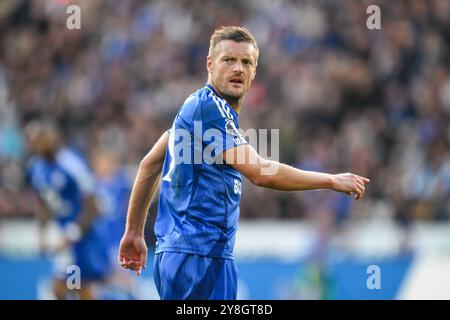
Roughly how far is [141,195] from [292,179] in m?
1.12

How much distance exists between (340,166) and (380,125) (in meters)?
1.11

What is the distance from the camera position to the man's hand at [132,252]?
596cm

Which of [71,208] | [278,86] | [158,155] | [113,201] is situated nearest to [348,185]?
[158,155]

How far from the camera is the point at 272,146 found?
46.3ft

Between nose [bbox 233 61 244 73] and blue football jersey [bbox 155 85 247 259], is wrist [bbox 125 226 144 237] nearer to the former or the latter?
blue football jersey [bbox 155 85 247 259]

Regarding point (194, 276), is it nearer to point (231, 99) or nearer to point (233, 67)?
point (231, 99)

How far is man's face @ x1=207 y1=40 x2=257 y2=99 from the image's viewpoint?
18.3 feet

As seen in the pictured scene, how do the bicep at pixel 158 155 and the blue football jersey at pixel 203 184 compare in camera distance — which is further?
the bicep at pixel 158 155

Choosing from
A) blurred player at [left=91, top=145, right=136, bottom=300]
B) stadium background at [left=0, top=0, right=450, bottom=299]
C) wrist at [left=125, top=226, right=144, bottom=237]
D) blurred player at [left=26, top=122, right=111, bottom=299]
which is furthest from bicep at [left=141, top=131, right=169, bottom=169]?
stadium background at [left=0, top=0, right=450, bottom=299]

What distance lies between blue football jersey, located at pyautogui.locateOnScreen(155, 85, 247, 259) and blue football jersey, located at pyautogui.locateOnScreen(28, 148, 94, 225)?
454cm

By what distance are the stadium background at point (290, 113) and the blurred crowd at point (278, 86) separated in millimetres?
23

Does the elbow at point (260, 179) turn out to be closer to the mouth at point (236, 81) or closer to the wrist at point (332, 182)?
the wrist at point (332, 182)

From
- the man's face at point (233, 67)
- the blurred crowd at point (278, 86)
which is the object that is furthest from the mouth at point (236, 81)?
the blurred crowd at point (278, 86)

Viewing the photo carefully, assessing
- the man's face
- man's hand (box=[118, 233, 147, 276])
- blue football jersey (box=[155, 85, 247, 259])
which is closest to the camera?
blue football jersey (box=[155, 85, 247, 259])
